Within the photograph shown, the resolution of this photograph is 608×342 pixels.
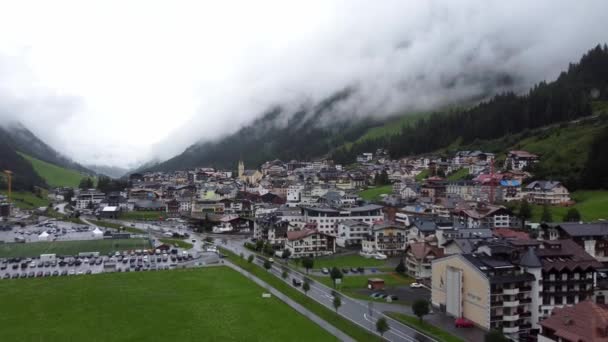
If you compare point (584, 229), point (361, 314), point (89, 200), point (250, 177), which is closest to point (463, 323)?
point (361, 314)

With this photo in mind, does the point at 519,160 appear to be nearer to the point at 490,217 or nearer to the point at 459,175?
the point at 459,175

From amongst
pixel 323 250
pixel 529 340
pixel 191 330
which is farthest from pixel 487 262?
pixel 323 250

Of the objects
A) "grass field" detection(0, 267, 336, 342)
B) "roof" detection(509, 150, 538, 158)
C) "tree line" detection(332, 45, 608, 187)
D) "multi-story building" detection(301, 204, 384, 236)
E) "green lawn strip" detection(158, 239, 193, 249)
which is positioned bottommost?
"green lawn strip" detection(158, 239, 193, 249)

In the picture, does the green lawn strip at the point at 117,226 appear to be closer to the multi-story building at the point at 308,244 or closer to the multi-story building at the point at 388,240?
the multi-story building at the point at 308,244

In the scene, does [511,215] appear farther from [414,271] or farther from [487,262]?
[487,262]

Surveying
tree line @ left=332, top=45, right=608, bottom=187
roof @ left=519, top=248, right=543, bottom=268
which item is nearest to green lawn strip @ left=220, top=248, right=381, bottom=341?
roof @ left=519, top=248, right=543, bottom=268

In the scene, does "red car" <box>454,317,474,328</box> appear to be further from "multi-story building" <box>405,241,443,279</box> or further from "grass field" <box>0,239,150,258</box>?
"grass field" <box>0,239,150,258</box>
